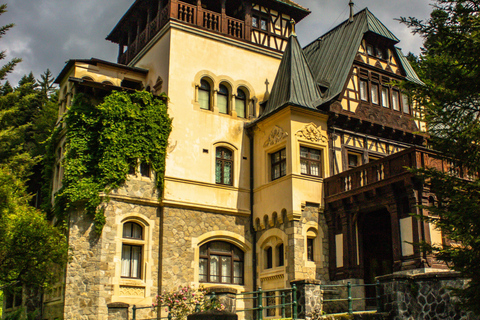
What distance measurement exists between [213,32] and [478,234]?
54.8ft

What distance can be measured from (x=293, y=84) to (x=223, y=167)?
4.70 meters

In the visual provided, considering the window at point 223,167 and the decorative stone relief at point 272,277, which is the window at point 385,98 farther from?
the decorative stone relief at point 272,277

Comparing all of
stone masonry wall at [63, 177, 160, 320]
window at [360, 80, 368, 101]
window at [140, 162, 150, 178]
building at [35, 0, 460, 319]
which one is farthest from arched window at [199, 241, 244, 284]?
window at [360, 80, 368, 101]

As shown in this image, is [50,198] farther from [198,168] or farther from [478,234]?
[478,234]

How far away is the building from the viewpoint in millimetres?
21906

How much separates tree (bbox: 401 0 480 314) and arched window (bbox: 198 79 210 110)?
12108mm

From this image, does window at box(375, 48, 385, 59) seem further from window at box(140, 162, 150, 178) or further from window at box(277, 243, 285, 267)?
window at box(140, 162, 150, 178)

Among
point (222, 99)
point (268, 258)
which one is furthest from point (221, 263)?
point (222, 99)

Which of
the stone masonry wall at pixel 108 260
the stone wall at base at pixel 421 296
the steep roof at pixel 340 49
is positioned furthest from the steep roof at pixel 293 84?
the stone wall at base at pixel 421 296

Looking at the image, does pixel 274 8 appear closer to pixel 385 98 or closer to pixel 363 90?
pixel 363 90

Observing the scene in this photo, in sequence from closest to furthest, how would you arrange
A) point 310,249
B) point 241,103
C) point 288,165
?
1. point 310,249
2. point 288,165
3. point 241,103

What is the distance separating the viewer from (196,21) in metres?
26.9

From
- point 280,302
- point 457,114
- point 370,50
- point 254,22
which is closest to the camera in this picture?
point 457,114

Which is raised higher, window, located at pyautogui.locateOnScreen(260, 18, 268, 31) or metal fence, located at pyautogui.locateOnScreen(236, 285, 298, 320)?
window, located at pyautogui.locateOnScreen(260, 18, 268, 31)
